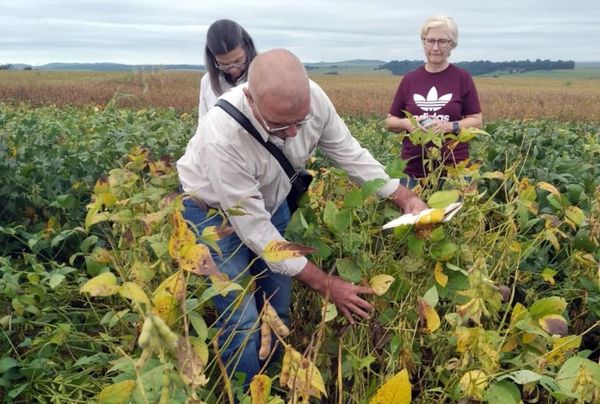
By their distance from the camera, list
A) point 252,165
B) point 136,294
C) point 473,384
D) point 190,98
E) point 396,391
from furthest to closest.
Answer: point 190,98 < point 252,165 < point 473,384 < point 396,391 < point 136,294

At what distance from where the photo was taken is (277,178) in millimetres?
2250

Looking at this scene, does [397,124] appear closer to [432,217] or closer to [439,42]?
[439,42]

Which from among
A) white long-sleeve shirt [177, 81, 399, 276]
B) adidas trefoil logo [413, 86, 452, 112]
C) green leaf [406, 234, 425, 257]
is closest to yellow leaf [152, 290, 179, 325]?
white long-sleeve shirt [177, 81, 399, 276]

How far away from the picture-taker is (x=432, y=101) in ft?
12.1

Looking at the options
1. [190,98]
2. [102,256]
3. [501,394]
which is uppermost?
[102,256]

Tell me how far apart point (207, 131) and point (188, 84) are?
83.6 ft

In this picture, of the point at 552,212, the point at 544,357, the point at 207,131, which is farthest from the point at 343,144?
the point at 544,357

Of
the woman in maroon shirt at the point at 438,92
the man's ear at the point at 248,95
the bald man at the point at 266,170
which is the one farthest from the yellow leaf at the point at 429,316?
the woman in maroon shirt at the point at 438,92

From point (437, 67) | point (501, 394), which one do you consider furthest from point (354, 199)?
point (437, 67)

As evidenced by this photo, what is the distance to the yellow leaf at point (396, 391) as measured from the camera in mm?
1265

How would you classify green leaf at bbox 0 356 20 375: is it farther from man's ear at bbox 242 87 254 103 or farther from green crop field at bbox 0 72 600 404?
man's ear at bbox 242 87 254 103

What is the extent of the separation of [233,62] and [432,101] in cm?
118

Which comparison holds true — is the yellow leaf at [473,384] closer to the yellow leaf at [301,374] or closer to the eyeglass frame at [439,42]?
the yellow leaf at [301,374]

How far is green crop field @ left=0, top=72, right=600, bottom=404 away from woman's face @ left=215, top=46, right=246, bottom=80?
28.2 inches
